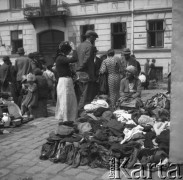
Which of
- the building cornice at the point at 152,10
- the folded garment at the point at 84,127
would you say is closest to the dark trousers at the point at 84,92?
the folded garment at the point at 84,127

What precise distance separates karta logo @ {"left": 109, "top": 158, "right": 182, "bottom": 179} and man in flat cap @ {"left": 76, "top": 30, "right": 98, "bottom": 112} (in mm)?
3422

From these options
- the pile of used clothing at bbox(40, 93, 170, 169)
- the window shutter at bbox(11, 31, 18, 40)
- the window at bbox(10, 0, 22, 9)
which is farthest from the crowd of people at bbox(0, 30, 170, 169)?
the window at bbox(10, 0, 22, 9)

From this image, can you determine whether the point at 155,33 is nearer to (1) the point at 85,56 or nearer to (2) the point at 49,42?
(2) the point at 49,42

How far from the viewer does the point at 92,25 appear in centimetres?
2205

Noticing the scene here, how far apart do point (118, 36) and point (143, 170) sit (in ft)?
58.4

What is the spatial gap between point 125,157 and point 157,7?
1696 centimetres

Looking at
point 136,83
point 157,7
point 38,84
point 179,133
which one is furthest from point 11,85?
point 157,7

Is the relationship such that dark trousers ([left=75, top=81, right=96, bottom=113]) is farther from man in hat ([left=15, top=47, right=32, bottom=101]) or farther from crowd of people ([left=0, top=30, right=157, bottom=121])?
man in hat ([left=15, top=47, right=32, bottom=101])

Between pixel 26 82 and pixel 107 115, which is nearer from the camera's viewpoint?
pixel 107 115

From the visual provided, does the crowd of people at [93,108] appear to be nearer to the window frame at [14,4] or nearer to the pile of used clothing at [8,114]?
the pile of used clothing at [8,114]

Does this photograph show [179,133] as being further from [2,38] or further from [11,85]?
[2,38]

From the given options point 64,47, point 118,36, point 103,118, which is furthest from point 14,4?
point 103,118

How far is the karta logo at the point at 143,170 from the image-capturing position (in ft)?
13.8

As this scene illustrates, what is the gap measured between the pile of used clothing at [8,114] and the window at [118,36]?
13814mm
